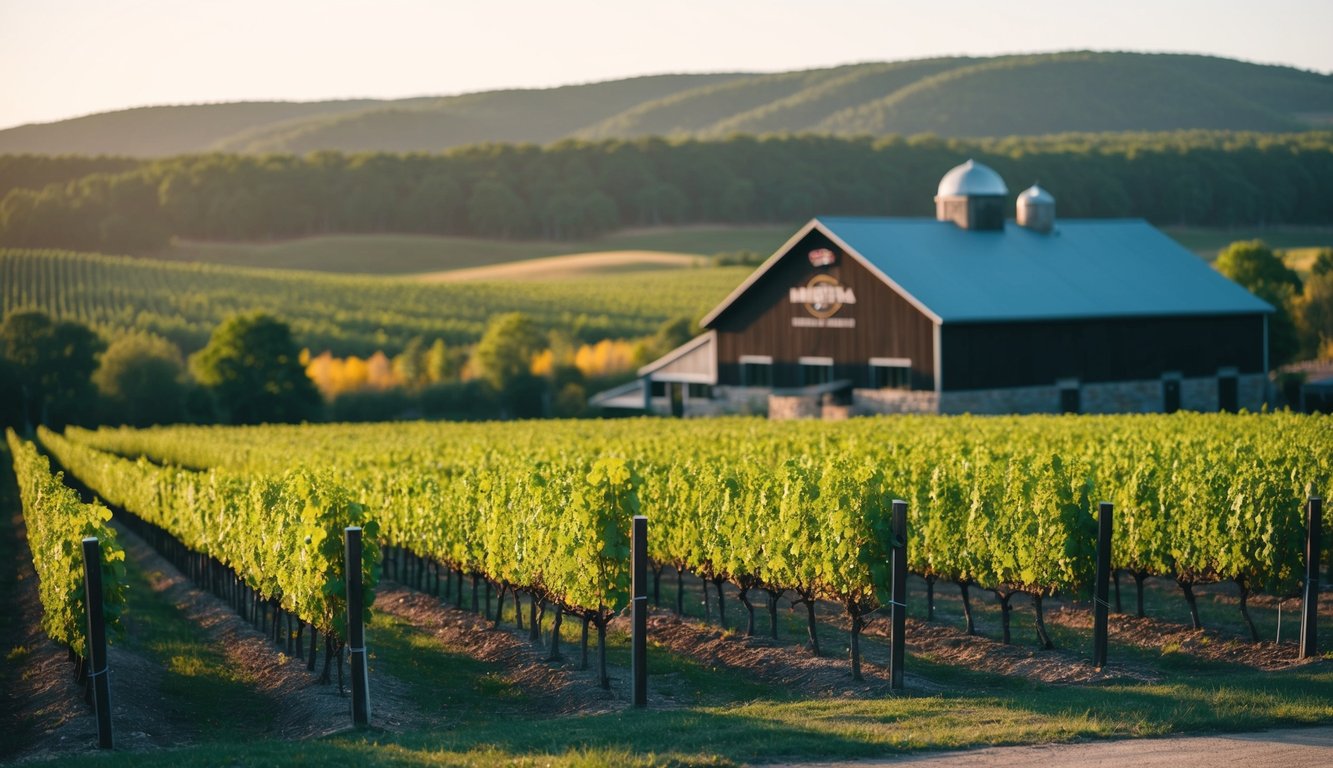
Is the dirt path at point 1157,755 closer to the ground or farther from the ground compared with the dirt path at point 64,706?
farther from the ground

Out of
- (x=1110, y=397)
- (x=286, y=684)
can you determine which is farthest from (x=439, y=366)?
(x=286, y=684)

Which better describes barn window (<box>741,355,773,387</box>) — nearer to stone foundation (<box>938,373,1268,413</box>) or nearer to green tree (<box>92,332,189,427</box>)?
stone foundation (<box>938,373,1268,413</box>)

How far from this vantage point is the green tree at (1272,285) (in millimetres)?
66500

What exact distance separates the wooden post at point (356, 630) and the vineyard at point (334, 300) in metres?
81.0

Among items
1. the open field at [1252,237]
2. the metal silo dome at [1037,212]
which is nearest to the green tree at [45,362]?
the metal silo dome at [1037,212]

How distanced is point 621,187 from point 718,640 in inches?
6161

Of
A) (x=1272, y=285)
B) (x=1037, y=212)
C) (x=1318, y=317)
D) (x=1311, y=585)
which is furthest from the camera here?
(x=1318, y=317)

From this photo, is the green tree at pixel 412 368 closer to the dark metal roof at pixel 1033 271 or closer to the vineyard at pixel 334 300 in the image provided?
the vineyard at pixel 334 300

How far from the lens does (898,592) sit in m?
16.1

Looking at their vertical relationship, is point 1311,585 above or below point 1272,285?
below

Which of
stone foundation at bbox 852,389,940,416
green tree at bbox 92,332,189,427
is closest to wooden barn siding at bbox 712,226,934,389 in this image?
stone foundation at bbox 852,389,940,416

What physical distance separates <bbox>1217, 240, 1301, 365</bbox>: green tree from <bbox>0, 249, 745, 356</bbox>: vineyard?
39644mm

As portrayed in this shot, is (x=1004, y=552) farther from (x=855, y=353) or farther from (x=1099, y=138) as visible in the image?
(x=1099, y=138)

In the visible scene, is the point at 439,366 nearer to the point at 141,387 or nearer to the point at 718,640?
the point at 141,387
